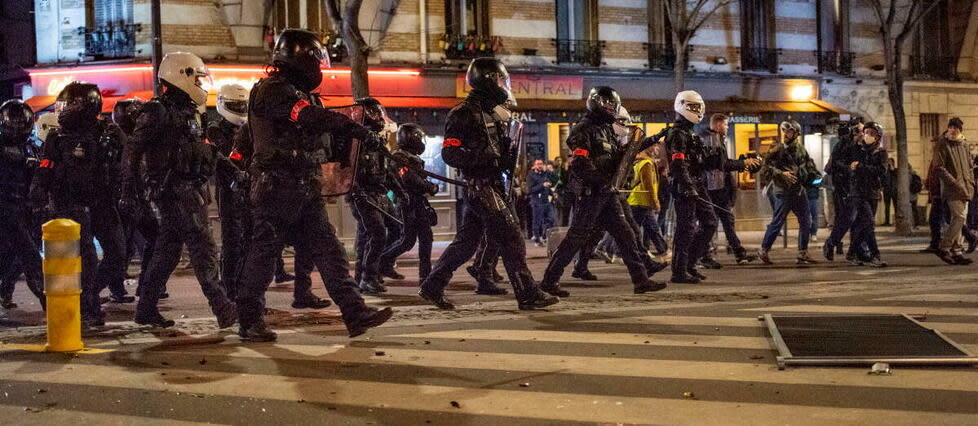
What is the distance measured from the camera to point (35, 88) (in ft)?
73.1

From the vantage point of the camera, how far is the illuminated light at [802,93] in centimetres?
2686

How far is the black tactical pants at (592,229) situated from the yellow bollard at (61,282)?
4.18 metres

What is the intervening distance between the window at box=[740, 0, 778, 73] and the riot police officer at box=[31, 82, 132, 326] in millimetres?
19805

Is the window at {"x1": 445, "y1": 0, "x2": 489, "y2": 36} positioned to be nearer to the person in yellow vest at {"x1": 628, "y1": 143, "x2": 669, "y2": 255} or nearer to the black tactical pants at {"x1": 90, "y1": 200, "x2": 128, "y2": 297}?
the person in yellow vest at {"x1": 628, "y1": 143, "x2": 669, "y2": 255}

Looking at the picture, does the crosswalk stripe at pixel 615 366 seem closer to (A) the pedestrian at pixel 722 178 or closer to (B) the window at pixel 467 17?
(A) the pedestrian at pixel 722 178

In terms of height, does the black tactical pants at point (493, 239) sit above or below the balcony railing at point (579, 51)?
below

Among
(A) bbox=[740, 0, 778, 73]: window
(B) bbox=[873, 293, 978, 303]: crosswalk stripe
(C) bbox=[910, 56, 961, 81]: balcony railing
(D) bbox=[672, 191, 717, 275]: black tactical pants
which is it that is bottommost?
(B) bbox=[873, 293, 978, 303]: crosswalk stripe

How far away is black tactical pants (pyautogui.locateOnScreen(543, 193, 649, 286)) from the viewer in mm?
9969

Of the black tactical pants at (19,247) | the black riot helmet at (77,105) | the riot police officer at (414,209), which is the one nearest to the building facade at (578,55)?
the riot police officer at (414,209)

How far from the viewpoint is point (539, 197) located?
21.1m

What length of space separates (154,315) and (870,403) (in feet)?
17.4

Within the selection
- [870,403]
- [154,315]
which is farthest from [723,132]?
[870,403]

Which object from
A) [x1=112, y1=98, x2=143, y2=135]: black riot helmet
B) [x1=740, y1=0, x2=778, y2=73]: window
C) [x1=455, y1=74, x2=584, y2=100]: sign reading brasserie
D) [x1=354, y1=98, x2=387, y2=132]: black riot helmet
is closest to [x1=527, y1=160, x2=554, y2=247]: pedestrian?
[x1=455, y1=74, x2=584, y2=100]: sign reading brasserie

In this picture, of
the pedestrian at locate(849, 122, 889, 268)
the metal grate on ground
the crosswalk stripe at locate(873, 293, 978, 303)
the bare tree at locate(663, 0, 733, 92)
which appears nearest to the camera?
the metal grate on ground
